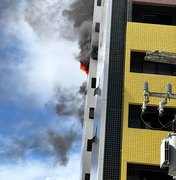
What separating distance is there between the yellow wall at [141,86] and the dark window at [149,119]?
0.62 m

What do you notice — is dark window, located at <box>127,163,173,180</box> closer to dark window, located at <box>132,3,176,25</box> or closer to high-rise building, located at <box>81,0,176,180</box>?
high-rise building, located at <box>81,0,176,180</box>

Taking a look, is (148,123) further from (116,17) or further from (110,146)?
(116,17)

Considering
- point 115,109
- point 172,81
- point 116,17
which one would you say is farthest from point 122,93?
point 116,17

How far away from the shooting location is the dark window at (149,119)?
1094 inches

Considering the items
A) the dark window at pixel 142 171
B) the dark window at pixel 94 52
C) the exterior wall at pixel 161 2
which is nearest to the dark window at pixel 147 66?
the exterior wall at pixel 161 2

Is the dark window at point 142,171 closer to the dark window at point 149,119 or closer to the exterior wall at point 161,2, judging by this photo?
the dark window at point 149,119

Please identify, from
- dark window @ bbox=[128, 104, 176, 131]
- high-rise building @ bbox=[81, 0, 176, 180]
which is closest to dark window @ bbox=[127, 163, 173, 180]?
high-rise building @ bbox=[81, 0, 176, 180]

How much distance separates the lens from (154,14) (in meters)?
31.5

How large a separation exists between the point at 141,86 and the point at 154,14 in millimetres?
5909

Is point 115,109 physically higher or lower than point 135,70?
lower

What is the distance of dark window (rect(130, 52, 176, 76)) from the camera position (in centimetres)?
2938

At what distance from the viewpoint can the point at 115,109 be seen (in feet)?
91.0

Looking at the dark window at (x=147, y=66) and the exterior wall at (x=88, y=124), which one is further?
the exterior wall at (x=88, y=124)

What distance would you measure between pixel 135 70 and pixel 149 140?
4.69 meters
